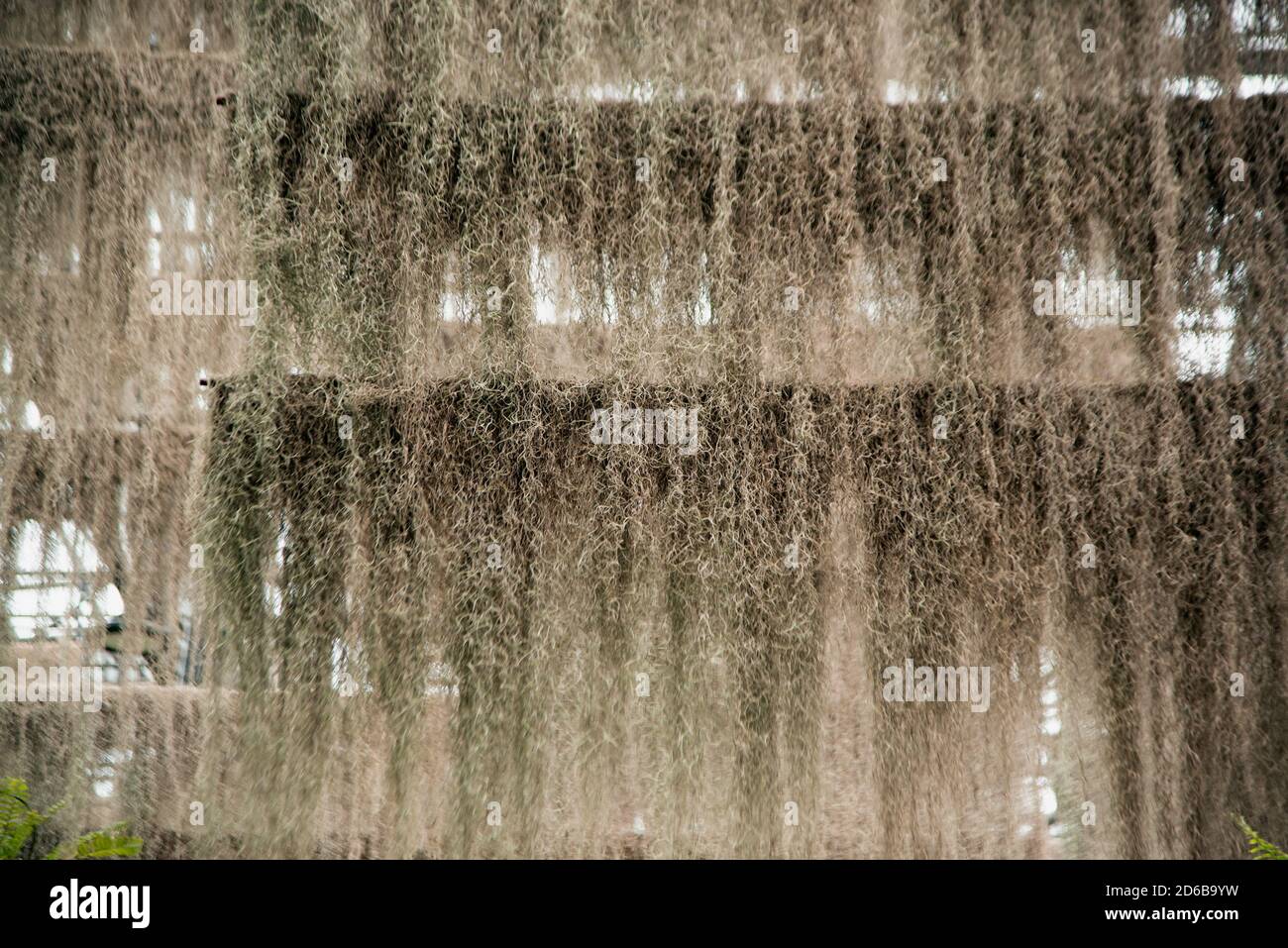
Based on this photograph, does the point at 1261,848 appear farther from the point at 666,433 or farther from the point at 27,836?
the point at 27,836

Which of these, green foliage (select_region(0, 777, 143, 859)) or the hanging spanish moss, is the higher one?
the hanging spanish moss

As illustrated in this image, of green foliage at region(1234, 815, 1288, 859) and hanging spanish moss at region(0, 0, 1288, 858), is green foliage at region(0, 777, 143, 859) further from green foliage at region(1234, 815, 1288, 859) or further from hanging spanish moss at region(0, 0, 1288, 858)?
green foliage at region(1234, 815, 1288, 859)

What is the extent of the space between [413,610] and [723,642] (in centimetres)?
81

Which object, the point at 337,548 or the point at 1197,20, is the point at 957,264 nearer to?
→ the point at 1197,20

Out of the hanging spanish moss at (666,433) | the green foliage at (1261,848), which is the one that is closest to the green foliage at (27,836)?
the hanging spanish moss at (666,433)

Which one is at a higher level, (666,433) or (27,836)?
(666,433)

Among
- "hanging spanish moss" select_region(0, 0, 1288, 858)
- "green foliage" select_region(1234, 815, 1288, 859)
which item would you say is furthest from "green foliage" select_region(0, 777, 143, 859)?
"green foliage" select_region(1234, 815, 1288, 859)

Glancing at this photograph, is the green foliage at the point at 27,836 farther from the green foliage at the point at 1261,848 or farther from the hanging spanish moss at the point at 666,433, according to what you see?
the green foliage at the point at 1261,848

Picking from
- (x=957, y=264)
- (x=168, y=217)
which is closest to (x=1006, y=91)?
(x=957, y=264)

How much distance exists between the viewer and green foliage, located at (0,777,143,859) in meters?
2.01

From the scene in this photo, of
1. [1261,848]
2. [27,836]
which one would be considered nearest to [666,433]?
[1261,848]

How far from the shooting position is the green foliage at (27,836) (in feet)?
6.58

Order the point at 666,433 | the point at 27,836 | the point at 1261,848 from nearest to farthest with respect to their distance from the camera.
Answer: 1. the point at 1261,848
2. the point at 27,836
3. the point at 666,433

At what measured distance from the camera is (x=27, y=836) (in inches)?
82.0
